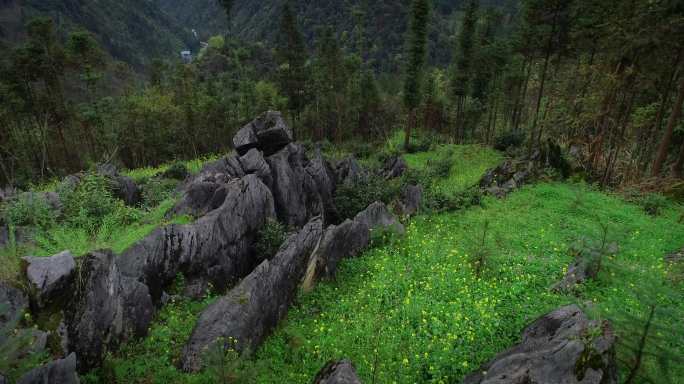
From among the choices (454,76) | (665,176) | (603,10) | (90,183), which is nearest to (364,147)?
(454,76)

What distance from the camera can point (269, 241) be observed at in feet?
46.8

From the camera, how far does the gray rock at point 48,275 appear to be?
752 cm

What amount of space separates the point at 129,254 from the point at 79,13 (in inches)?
6836

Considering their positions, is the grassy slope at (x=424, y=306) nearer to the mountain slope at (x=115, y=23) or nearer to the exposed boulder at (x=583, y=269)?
the exposed boulder at (x=583, y=269)

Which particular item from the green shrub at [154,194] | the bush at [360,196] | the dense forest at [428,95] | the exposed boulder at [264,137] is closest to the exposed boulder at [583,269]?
the bush at [360,196]

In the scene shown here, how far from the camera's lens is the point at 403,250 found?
43.8ft

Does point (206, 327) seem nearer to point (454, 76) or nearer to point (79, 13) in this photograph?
point (454, 76)

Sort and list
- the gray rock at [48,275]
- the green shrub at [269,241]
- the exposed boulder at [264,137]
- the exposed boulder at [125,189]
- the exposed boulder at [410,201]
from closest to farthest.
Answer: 1. the gray rock at [48,275]
2. the green shrub at [269,241]
3. the exposed boulder at [410,201]
4. the exposed boulder at [125,189]
5. the exposed boulder at [264,137]

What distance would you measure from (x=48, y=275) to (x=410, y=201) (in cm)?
1529

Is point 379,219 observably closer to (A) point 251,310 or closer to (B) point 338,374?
(A) point 251,310

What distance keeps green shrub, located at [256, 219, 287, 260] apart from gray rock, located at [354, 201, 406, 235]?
3.29 metres

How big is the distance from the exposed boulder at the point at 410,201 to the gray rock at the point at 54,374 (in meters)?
13.9

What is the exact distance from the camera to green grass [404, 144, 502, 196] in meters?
28.7

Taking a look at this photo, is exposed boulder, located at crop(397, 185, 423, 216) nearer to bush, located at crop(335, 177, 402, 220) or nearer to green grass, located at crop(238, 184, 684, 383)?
bush, located at crop(335, 177, 402, 220)
